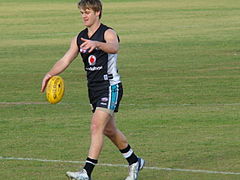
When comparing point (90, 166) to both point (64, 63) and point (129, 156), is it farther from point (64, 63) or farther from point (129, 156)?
point (64, 63)

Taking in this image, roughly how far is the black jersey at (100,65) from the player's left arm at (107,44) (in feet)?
0.26

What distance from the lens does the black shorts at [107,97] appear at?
10.9 m

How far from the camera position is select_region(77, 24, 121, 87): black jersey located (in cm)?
1087

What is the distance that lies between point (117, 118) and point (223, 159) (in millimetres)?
4256

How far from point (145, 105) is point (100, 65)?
721 centimetres

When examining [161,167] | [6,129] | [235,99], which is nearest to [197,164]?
[161,167]

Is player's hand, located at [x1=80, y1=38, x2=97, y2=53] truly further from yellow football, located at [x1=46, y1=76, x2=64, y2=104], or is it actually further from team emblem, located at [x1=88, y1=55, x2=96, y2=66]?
yellow football, located at [x1=46, y1=76, x2=64, y2=104]

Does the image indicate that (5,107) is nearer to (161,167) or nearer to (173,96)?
(173,96)

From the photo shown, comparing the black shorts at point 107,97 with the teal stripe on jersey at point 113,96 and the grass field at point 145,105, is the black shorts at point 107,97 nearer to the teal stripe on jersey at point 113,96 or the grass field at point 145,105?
the teal stripe on jersey at point 113,96

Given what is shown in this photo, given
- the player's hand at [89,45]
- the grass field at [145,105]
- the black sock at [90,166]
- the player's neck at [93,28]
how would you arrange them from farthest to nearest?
the grass field at [145,105], the player's neck at [93,28], the black sock at [90,166], the player's hand at [89,45]

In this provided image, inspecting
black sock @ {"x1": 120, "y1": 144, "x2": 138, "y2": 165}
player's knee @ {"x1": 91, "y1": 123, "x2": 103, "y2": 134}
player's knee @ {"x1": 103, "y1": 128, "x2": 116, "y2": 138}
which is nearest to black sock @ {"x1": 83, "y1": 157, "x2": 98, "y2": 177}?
player's knee @ {"x1": 91, "y1": 123, "x2": 103, "y2": 134}

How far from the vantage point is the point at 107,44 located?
34.8ft

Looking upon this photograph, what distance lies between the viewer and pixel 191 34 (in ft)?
128

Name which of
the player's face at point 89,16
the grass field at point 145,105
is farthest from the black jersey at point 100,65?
the grass field at point 145,105
